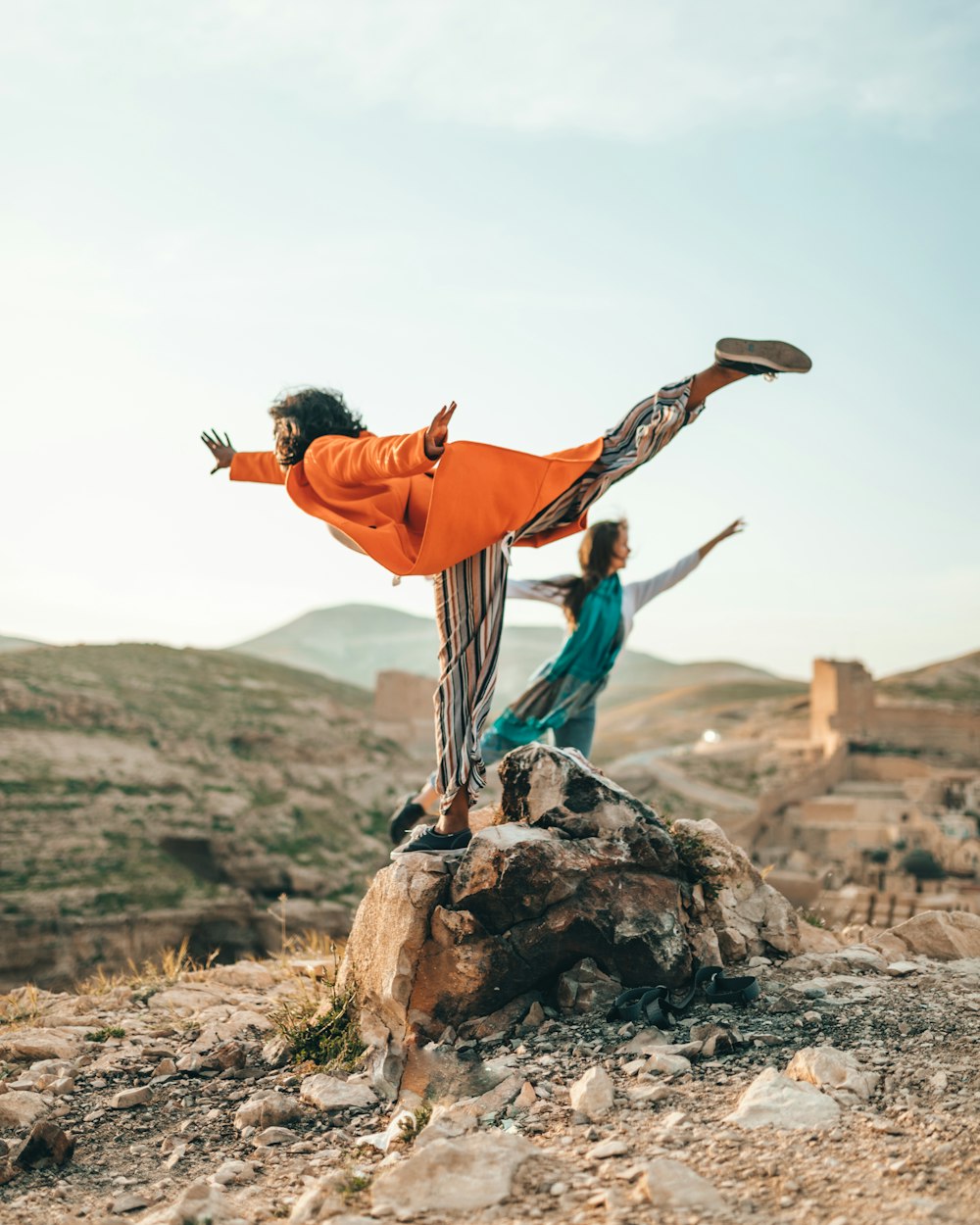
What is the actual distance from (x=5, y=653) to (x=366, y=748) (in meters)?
11.5

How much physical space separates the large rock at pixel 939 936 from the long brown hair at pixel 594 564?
2020 millimetres

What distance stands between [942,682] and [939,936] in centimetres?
6536

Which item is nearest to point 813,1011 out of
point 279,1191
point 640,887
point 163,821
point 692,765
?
point 640,887

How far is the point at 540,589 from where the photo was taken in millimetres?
4922

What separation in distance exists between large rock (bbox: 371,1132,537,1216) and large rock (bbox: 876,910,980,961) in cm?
274

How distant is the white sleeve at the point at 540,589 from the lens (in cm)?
483

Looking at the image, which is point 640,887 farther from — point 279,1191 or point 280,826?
point 280,826

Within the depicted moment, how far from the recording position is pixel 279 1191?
284cm

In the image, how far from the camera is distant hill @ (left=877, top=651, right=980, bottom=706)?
200 ft

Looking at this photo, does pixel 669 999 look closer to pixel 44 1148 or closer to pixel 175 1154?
pixel 175 1154

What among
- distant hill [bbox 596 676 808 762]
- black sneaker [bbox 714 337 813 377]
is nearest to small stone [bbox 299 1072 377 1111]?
black sneaker [bbox 714 337 813 377]

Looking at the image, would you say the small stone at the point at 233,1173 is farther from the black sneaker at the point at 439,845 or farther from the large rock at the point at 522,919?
the black sneaker at the point at 439,845

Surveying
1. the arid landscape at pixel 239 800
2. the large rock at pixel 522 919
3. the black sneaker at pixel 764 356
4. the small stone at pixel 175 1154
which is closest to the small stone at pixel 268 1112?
the small stone at pixel 175 1154

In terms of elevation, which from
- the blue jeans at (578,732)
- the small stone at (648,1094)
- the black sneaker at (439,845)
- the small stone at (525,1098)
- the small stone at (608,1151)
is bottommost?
the small stone at (525,1098)
